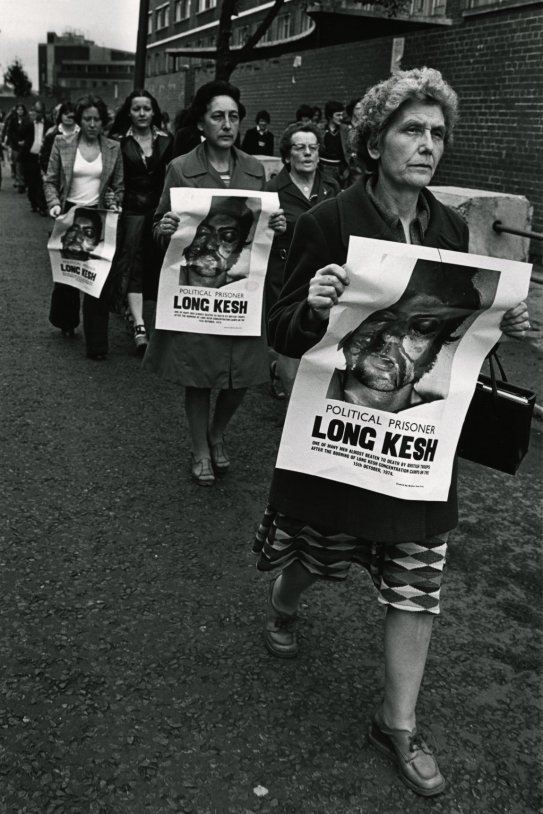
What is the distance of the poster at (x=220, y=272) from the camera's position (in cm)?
471

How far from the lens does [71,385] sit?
22.2 feet

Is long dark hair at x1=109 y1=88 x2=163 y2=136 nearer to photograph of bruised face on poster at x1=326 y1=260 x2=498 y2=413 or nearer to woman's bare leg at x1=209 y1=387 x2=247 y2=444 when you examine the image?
woman's bare leg at x1=209 y1=387 x2=247 y2=444

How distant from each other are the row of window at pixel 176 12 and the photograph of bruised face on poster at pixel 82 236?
129ft

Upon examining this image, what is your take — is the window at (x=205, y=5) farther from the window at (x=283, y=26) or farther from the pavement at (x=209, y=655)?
the pavement at (x=209, y=655)

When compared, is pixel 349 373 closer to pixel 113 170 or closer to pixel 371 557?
pixel 371 557

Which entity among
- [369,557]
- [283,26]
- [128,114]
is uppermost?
[283,26]

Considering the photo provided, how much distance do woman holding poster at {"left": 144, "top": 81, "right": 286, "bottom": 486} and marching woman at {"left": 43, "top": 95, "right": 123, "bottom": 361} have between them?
2.57 metres

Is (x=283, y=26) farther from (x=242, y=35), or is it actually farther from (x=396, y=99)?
(x=396, y=99)

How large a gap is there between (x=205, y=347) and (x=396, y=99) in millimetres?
2407

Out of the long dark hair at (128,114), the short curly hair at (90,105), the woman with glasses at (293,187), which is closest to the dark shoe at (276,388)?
the woman with glasses at (293,187)

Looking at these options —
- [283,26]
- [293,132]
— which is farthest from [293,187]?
[283,26]

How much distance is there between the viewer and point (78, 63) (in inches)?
4892

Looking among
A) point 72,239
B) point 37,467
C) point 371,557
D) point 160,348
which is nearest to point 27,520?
point 37,467

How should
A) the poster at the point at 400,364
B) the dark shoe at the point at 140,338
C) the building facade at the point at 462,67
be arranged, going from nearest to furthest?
the poster at the point at 400,364 < the dark shoe at the point at 140,338 < the building facade at the point at 462,67
